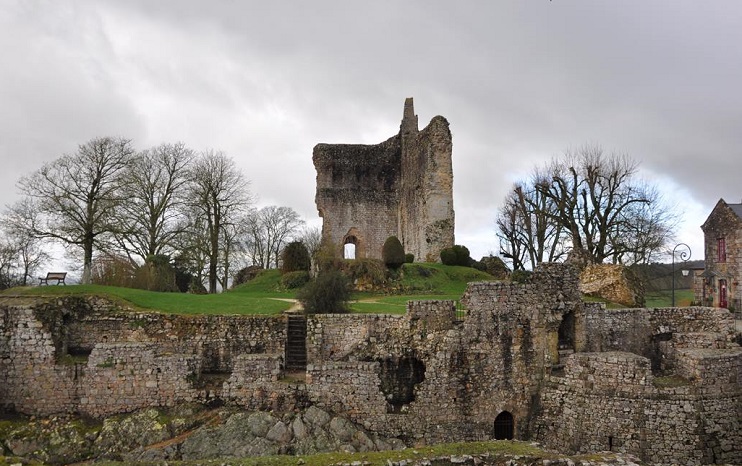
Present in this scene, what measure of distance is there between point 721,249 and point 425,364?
23.2 metres

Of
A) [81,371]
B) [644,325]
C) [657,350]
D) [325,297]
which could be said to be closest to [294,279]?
[325,297]

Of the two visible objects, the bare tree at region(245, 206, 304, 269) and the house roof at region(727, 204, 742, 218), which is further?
the bare tree at region(245, 206, 304, 269)

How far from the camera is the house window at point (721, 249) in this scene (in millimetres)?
28531

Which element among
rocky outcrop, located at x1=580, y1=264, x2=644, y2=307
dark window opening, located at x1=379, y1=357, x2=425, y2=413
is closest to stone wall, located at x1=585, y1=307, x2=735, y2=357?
rocky outcrop, located at x1=580, y1=264, x2=644, y2=307

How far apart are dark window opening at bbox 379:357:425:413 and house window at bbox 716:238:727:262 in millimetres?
22692

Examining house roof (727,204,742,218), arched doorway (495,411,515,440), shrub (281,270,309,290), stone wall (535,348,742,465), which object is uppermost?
house roof (727,204,742,218)

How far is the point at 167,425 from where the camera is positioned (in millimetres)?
13352

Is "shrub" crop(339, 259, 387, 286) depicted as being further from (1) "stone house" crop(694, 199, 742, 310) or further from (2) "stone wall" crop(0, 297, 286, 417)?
(1) "stone house" crop(694, 199, 742, 310)

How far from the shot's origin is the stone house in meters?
27.5

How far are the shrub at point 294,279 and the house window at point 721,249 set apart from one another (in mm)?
22694

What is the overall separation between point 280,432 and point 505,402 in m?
5.94

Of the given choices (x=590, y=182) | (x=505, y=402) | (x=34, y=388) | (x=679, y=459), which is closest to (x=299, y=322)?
(x=505, y=402)

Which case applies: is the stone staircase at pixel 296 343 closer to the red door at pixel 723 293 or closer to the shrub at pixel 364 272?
the shrub at pixel 364 272

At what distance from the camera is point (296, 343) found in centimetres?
1553
